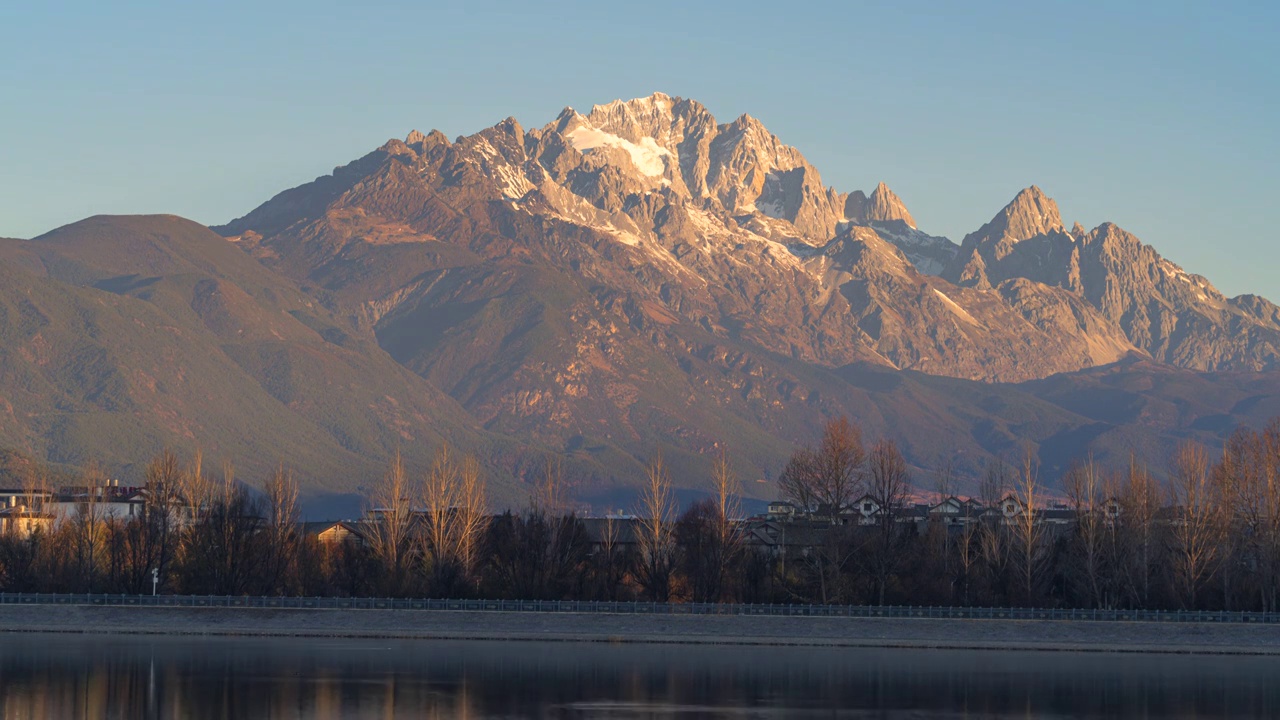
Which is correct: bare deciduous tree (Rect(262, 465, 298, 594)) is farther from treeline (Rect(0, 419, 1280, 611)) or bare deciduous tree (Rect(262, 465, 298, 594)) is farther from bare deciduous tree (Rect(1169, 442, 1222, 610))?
bare deciduous tree (Rect(1169, 442, 1222, 610))

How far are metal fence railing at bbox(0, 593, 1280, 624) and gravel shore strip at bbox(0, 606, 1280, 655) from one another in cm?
163

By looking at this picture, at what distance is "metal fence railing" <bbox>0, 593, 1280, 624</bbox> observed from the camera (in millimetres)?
134750

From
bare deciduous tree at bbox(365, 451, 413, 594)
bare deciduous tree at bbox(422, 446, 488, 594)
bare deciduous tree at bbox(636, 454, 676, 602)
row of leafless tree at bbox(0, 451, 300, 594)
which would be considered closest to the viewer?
row of leafless tree at bbox(0, 451, 300, 594)

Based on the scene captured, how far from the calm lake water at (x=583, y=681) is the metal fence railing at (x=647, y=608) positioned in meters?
9.20

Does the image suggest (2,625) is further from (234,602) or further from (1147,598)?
(1147,598)

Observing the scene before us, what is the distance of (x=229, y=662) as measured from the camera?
106 m

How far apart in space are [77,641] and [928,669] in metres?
56.3

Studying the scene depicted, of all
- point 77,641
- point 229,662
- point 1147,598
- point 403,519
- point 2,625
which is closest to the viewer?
point 229,662

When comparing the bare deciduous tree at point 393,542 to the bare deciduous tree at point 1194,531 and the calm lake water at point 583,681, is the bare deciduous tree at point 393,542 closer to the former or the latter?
the calm lake water at point 583,681

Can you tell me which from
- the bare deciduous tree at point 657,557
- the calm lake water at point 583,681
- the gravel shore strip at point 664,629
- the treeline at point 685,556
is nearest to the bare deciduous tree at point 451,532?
the treeline at point 685,556

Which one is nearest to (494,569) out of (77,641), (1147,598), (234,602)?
(234,602)

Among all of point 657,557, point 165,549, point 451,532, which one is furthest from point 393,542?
point 657,557

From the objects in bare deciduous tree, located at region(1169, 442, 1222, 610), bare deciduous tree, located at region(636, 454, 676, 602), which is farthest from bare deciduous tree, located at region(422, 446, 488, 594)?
bare deciduous tree, located at region(1169, 442, 1222, 610)

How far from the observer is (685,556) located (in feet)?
488
